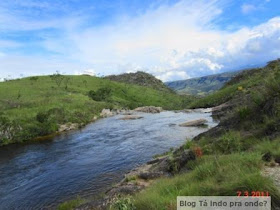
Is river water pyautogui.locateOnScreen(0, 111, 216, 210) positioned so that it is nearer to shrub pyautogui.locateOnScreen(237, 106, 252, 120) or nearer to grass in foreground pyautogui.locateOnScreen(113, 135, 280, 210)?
shrub pyautogui.locateOnScreen(237, 106, 252, 120)

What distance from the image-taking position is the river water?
1877 centimetres

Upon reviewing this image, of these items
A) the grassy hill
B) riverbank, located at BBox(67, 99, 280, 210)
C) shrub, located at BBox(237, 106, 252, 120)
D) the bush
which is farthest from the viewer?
the bush

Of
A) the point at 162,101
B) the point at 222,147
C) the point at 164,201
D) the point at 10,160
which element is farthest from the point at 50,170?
the point at 162,101

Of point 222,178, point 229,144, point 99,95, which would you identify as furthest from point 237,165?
point 99,95

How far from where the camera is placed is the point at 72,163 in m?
26.5

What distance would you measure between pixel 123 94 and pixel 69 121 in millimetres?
71770

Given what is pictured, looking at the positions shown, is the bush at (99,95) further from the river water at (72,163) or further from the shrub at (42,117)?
the river water at (72,163)

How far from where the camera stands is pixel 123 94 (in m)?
123

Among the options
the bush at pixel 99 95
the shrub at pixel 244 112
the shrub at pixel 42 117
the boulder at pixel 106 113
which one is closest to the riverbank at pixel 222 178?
the shrub at pixel 244 112

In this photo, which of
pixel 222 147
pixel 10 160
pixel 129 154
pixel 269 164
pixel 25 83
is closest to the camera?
pixel 269 164

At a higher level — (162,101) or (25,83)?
(25,83)

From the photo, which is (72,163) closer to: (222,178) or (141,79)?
(222,178)

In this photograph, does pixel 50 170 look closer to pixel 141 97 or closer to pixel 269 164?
pixel 269 164

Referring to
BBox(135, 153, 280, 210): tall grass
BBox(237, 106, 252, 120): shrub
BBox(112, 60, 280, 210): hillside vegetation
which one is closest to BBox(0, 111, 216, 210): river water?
BBox(112, 60, 280, 210): hillside vegetation
